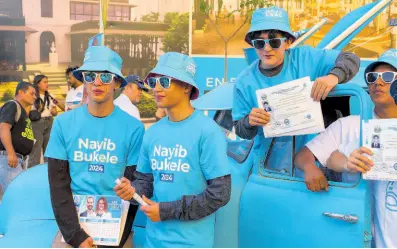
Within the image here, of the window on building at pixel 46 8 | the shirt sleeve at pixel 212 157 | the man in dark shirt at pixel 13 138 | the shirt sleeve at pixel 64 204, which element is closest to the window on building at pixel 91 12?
the window on building at pixel 46 8

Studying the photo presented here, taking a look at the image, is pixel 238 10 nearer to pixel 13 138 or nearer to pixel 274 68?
pixel 13 138

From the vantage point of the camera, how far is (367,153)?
8.20 feet

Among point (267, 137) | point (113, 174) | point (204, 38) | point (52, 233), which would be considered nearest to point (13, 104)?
point (52, 233)

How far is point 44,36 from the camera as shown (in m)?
10.1

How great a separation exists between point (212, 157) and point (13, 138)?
13.9 feet

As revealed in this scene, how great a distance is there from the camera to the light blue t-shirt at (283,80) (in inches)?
121

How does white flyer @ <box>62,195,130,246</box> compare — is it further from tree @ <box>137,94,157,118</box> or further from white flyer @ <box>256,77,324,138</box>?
tree @ <box>137,94,157,118</box>

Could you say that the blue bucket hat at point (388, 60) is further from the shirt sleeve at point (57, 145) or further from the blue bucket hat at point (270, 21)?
the shirt sleeve at point (57, 145)

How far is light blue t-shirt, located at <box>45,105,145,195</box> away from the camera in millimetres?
2783

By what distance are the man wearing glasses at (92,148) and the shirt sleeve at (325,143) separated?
39.4 inches

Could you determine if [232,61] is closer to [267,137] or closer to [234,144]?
[234,144]

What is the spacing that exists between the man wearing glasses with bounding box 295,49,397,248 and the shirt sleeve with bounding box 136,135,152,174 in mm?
881

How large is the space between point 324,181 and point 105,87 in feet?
4.36

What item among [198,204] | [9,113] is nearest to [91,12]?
[9,113]
